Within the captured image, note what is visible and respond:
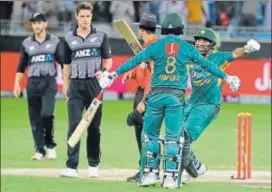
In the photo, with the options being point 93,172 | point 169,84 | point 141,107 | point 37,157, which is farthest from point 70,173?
point 37,157

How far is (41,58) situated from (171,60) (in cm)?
535

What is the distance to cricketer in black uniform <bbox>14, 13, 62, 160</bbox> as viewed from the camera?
55.0ft

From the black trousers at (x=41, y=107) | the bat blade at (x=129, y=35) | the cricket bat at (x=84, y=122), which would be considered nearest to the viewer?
the cricket bat at (x=84, y=122)

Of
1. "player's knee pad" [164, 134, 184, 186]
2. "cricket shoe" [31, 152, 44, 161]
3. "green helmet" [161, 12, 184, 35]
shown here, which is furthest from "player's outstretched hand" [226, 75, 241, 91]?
"cricket shoe" [31, 152, 44, 161]

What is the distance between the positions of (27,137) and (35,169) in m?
5.01

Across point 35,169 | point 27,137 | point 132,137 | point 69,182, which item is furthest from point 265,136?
point 69,182

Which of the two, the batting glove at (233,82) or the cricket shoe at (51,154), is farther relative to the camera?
the cricket shoe at (51,154)

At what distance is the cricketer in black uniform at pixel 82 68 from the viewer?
1392cm

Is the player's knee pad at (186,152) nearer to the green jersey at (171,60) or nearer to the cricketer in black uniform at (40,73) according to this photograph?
the green jersey at (171,60)

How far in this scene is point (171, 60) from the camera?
38.6 ft

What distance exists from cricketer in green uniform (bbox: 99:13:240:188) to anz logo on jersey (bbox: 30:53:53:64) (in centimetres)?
502

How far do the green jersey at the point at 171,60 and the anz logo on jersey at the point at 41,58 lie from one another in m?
5.15

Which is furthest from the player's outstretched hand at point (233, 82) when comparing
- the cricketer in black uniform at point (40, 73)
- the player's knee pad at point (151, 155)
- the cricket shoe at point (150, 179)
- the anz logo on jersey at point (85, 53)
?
the cricketer in black uniform at point (40, 73)

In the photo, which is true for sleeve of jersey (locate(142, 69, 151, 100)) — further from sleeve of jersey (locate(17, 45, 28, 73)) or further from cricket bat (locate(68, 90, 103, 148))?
sleeve of jersey (locate(17, 45, 28, 73))
